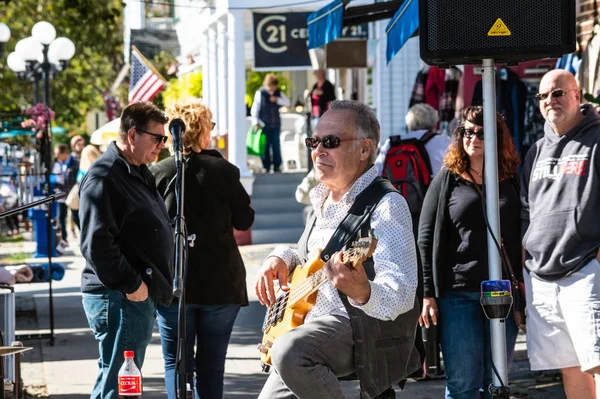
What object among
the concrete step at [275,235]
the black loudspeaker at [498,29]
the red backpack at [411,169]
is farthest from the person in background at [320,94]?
the black loudspeaker at [498,29]

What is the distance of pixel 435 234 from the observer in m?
6.30

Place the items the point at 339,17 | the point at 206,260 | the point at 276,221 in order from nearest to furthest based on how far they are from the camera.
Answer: the point at 206,260 → the point at 339,17 → the point at 276,221

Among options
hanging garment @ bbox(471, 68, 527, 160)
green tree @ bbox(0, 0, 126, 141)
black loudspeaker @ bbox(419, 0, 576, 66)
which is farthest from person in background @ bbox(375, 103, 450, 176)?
green tree @ bbox(0, 0, 126, 141)

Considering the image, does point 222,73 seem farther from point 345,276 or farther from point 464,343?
point 345,276

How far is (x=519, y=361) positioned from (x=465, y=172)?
3.29m

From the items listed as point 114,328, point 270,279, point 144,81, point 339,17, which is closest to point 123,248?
point 114,328

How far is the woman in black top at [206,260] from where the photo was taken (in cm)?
659

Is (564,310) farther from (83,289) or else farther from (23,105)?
(23,105)

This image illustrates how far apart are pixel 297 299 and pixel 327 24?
665cm

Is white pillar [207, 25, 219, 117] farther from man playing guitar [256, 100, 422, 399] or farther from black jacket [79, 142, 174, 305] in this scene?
man playing guitar [256, 100, 422, 399]

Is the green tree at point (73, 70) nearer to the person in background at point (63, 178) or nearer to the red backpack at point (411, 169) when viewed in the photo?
the person in background at point (63, 178)

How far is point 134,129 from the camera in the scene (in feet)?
19.9

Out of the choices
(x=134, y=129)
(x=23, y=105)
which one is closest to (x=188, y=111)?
(x=134, y=129)

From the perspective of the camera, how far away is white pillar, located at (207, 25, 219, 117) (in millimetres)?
22298
